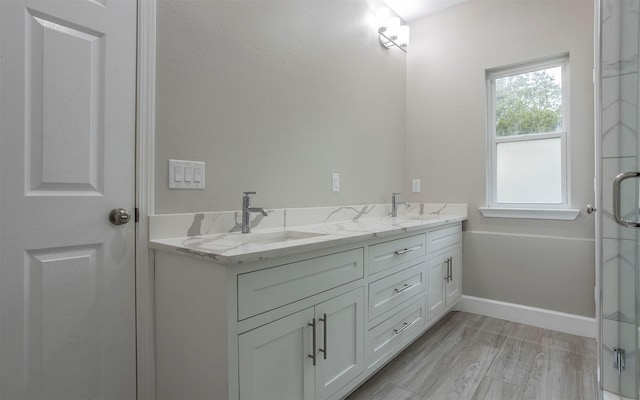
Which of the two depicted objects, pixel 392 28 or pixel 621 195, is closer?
pixel 621 195

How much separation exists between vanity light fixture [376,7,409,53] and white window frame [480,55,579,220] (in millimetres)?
777

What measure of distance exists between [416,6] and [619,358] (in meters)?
2.83

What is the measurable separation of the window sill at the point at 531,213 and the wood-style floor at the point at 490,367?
827mm

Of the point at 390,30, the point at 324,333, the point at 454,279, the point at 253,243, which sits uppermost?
the point at 390,30

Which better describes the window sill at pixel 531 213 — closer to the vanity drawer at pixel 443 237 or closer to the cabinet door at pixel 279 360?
the vanity drawer at pixel 443 237

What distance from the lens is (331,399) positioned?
1412 millimetres

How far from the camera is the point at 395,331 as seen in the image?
6.07ft

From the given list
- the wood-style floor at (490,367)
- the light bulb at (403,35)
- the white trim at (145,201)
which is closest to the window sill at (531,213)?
the wood-style floor at (490,367)

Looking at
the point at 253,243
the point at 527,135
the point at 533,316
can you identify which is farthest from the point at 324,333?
the point at 527,135

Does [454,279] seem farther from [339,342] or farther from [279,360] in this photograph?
[279,360]

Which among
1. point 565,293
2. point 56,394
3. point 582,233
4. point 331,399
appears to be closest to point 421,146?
point 582,233

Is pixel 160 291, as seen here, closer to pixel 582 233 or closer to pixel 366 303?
pixel 366 303

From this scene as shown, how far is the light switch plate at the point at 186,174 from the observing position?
54.9 inches

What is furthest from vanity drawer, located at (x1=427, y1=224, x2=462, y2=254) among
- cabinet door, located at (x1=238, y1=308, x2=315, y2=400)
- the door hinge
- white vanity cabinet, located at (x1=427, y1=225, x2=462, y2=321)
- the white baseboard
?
cabinet door, located at (x1=238, y1=308, x2=315, y2=400)
